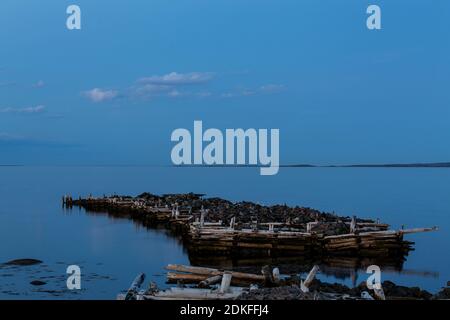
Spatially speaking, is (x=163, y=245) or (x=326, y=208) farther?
(x=326, y=208)

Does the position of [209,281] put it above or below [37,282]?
above

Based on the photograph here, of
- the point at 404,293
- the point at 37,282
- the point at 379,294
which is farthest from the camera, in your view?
the point at 37,282

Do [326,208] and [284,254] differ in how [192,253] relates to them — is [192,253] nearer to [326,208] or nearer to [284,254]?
[284,254]

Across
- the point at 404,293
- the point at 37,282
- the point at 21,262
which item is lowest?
the point at 37,282

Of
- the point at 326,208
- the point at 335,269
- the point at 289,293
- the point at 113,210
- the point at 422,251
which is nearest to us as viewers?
the point at 289,293

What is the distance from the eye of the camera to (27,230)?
54219mm

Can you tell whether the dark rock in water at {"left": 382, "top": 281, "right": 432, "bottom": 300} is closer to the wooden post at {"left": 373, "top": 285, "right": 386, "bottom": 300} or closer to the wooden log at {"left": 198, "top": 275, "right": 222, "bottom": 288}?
the wooden post at {"left": 373, "top": 285, "right": 386, "bottom": 300}

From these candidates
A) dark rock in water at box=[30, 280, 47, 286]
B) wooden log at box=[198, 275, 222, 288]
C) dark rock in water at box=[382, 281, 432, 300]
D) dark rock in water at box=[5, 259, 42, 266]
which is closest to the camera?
wooden log at box=[198, 275, 222, 288]

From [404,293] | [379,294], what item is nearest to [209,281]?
[379,294]

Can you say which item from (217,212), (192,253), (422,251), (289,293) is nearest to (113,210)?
(217,212)

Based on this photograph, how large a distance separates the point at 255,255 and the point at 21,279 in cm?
1325

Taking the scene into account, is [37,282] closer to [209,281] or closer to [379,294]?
[209,281]

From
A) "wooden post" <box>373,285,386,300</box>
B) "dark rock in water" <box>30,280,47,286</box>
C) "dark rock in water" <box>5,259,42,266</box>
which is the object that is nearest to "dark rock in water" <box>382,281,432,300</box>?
"wooden post" <box>373,285,386,300</box>

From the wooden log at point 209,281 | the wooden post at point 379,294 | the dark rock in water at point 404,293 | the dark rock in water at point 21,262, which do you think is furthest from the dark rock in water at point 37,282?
the wooden post at point 379,294
